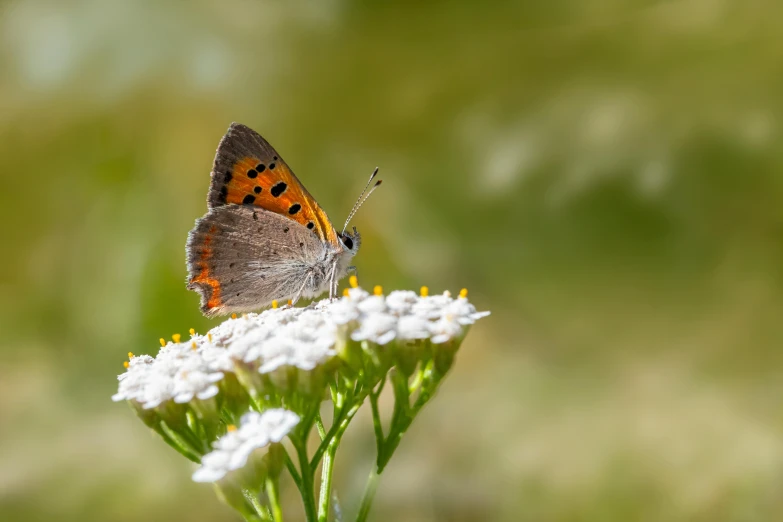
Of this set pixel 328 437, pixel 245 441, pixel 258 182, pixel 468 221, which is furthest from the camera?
pixel 468 221

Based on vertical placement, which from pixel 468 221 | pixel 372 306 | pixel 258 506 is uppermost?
pixel 468 221

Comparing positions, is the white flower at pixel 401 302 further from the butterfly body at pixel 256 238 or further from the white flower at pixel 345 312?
the butterfly body at pixel 256 238

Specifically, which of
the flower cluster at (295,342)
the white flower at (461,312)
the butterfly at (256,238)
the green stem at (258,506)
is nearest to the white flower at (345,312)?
the flower cluster at (295,342)

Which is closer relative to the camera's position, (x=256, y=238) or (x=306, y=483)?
(x=306, y=483)

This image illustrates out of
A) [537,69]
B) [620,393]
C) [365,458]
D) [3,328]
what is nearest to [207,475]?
[365,458]

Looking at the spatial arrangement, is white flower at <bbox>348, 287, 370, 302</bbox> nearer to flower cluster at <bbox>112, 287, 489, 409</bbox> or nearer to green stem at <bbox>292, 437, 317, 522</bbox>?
flower cluster at <bbox>112, 287, 489, 409</bbox>

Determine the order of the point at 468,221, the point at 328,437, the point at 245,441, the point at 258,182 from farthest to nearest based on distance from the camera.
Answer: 1. the point at 468,221
2. the point at 258,182
3. the point at 328,437
4. the point at 245,441

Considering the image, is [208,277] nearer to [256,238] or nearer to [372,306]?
[256,238]

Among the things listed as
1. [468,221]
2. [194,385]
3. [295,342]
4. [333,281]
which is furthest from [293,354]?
[468,221]
